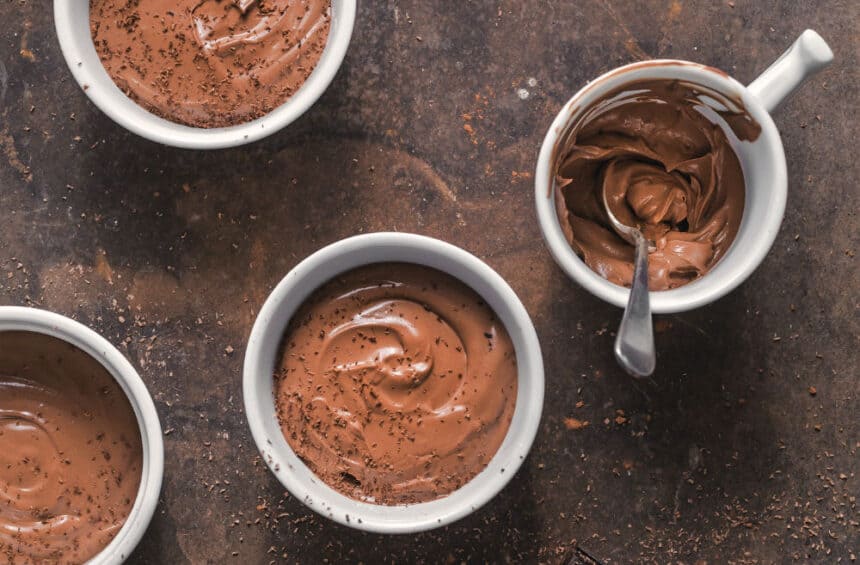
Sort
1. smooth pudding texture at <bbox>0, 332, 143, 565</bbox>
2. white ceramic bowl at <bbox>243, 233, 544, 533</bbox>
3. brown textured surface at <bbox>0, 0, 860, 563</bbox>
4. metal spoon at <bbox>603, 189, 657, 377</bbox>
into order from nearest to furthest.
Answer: metal spoon at <bbox>603, 189, 657, 377</bbox> < white ceramic bowl at <bbox>243, 233, 544, 533</bbox> < smooth pudding texture at <bbox>0, 332, 143, 565</bbox> < brown textured surface at <bbox>0, 0, 860, 563</bbox>

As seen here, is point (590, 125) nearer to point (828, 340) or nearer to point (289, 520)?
point (828, 340)

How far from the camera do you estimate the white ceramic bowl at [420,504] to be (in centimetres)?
173

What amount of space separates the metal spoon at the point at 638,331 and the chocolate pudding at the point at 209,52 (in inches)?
33.1

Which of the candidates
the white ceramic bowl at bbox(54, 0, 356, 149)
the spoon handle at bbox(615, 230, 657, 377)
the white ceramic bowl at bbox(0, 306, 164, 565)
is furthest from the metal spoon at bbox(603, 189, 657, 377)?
the white ceramic bowl at bbox(0, 306, 164, 565)

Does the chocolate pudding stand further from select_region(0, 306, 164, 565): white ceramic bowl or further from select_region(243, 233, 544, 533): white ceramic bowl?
select_region(0, 306, 164, 565): white ceramic bowl

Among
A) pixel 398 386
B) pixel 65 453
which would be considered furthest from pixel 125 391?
pixel 398 386

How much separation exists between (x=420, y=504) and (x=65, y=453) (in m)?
0.79

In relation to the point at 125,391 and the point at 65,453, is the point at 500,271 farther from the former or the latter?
the point at 65,453

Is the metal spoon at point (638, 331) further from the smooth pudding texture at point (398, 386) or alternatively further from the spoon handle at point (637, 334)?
the smooth pudding texture at point (398, 386)

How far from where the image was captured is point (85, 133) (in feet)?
6.72

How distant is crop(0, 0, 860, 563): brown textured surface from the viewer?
2.00 metres

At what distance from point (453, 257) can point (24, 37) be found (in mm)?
1174

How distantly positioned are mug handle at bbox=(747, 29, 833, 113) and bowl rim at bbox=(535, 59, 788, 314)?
0.03 m

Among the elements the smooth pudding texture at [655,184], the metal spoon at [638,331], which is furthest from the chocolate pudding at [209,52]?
the metal spoon at [638,331]
